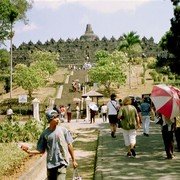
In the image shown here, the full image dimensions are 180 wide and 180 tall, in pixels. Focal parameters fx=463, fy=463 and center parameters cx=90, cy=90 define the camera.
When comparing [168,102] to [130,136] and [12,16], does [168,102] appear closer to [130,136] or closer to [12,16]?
[130,136]

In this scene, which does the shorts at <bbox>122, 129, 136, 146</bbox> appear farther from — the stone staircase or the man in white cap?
the stone staircase

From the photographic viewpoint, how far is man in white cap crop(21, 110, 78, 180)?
6719mm

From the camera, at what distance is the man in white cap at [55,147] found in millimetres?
6719

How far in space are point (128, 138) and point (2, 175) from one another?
305cm

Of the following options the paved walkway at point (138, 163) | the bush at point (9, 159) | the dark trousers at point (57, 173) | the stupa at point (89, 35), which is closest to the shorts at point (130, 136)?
the paved walkway at point (138, 163)

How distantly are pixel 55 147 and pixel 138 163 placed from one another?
408 centimetres

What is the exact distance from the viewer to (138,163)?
10.5m

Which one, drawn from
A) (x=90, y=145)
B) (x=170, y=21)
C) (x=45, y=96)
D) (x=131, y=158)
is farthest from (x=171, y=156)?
(x=45, y=96)

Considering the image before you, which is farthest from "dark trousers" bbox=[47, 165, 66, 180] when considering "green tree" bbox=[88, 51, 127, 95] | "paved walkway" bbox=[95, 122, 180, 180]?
"green tree" bbox=[88, 51, 127, 95]

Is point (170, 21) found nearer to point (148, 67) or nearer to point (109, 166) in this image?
point (109, 166)

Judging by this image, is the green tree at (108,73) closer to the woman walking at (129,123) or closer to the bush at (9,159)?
the bush at (9,159)

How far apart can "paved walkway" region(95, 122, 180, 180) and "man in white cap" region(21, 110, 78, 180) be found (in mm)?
2357

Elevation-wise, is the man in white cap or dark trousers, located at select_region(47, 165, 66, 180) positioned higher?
the man in white cap

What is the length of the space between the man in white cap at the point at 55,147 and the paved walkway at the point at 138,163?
236 centimetres
